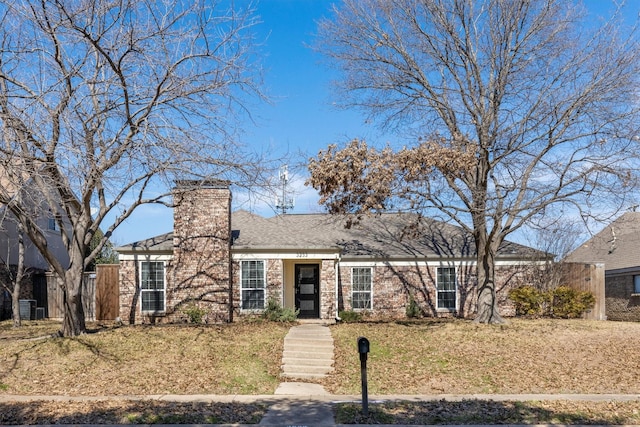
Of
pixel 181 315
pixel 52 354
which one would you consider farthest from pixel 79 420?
pixel 181 315

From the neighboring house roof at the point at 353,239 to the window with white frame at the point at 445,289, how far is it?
640 millimetres

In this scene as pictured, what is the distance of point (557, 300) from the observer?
2000 cm

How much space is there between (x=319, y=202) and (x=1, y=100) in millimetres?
7513

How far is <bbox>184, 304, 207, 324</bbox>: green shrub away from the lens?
17531 mm

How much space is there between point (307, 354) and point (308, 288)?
7638 mm

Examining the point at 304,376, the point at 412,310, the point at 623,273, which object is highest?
the point at 623,273

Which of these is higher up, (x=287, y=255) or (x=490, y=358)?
(x=287, y=255)

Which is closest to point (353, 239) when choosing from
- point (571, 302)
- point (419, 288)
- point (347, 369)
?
point (419, 288)

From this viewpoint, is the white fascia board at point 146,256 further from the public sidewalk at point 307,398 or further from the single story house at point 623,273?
the single story house at point 623,273

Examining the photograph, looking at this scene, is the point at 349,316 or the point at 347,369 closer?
the point at 347,369

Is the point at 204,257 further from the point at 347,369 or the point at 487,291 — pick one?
the point at 487,291

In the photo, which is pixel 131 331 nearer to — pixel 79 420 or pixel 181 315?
pixel 181 315

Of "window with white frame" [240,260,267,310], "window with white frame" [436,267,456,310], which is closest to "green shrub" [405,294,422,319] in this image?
"window with white frame" [436,267,456,310]

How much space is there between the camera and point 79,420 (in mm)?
8562
